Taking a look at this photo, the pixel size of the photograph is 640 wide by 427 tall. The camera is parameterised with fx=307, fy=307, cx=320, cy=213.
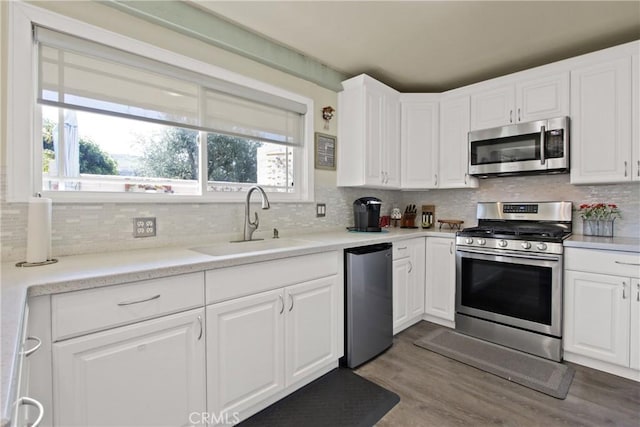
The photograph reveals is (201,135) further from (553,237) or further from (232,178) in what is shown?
(553,237)

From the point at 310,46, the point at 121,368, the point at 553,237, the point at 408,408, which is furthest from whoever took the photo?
the point at 310,46

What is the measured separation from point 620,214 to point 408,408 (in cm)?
232

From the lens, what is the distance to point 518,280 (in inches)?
96.0

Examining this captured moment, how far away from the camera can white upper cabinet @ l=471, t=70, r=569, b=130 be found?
2.51 metres

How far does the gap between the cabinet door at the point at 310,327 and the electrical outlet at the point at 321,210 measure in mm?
853

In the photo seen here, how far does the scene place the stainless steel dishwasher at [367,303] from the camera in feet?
7.07

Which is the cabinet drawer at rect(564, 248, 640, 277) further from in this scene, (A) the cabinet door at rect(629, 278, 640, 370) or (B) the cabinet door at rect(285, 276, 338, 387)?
(B) the cabinet door at rect(285, 276, 338, 387)

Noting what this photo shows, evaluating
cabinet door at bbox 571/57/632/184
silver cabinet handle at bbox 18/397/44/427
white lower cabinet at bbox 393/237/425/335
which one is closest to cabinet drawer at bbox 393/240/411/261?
white lower cabinet at bbox 393/237/425/335

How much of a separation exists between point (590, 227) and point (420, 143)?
161 cm

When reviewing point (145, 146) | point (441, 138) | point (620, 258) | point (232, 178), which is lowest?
point (620, 258)

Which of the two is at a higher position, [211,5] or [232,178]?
[211,5]

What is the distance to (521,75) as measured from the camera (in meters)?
2.67

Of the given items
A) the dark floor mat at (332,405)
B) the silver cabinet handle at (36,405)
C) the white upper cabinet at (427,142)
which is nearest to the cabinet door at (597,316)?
the white upper cabinet at (427,142)

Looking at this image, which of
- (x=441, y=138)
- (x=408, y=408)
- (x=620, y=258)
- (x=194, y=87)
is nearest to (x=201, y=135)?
(x=194, y=87)
